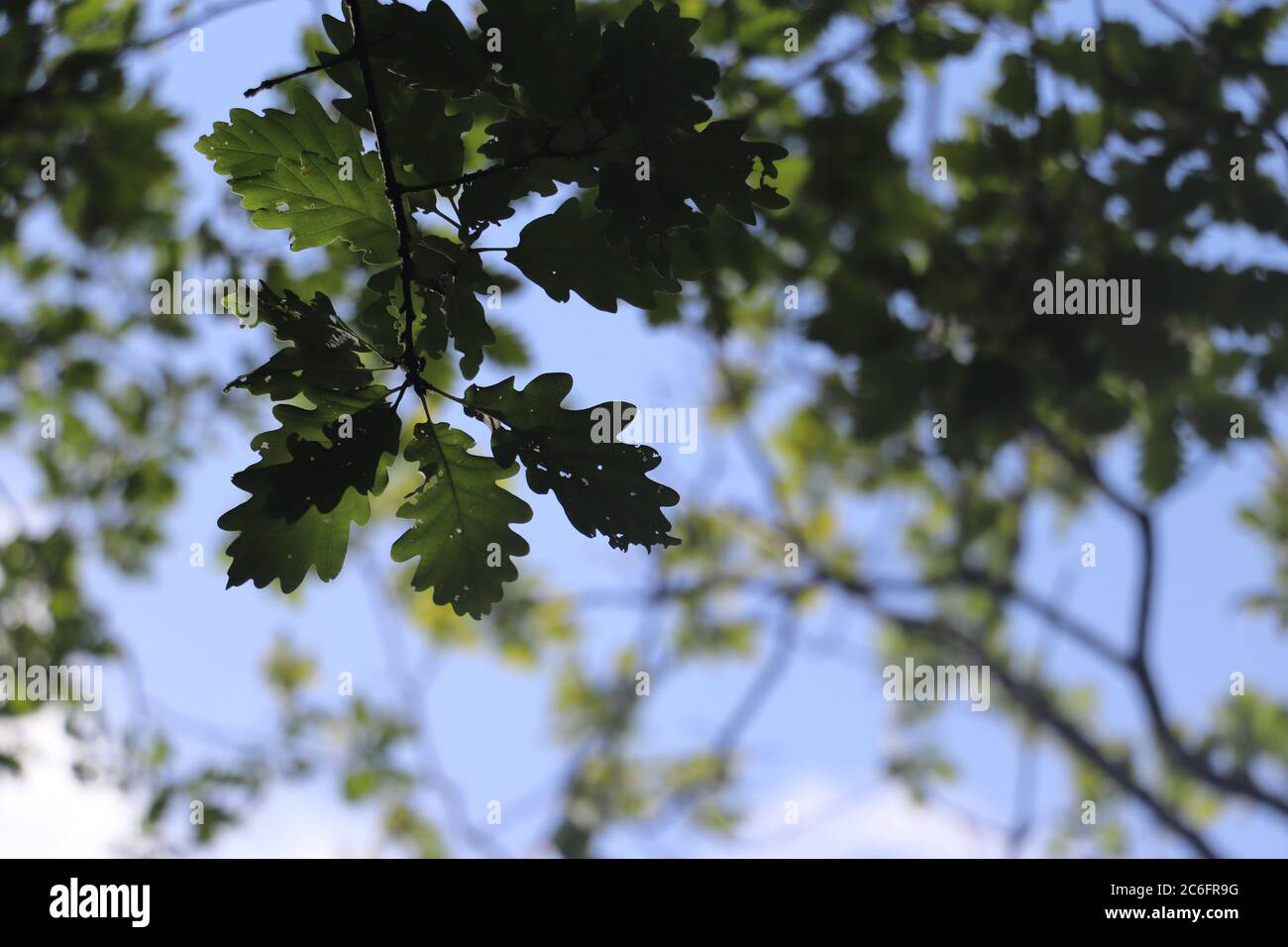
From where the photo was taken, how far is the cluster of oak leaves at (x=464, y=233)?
61.1 inches

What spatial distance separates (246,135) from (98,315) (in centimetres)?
508

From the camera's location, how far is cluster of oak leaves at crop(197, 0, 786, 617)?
1.55 metres

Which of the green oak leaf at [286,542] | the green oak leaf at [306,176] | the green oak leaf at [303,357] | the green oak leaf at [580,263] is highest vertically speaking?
the green oak leaf at [306,176]

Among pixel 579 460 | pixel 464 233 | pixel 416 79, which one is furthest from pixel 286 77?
pixel 579 460

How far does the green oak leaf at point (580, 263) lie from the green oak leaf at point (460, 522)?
1.00ft

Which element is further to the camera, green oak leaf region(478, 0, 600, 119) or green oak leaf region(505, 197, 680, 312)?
green oak leaf region(505, 197, 680, 312)

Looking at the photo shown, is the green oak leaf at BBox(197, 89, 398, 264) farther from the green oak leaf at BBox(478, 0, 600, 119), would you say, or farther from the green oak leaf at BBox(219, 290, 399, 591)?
the green oak leaf at BBox(478, 0, 600, 119)

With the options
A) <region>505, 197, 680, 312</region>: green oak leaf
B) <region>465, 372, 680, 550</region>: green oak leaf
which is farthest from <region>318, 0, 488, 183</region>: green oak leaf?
<region>465, 372, 680, 550</region>: green oak leaf

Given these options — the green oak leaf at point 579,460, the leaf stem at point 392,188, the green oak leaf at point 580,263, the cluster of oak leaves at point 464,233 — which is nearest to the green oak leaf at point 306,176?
the cluster of oak leaves at point 464,233

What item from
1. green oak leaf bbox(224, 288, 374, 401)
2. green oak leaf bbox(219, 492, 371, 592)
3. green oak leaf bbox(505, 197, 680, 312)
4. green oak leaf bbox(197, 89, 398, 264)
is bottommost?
green oak leaf bbox(219, 492, 371, 592)

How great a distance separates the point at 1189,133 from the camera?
10.9 ft

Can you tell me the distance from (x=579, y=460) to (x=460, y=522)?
266 millimetres

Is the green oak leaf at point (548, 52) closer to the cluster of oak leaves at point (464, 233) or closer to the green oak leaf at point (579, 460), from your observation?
the cluster of oak leaves at point (464, 233)

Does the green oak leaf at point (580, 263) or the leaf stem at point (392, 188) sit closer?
the leaf stem at point (392, 188)
